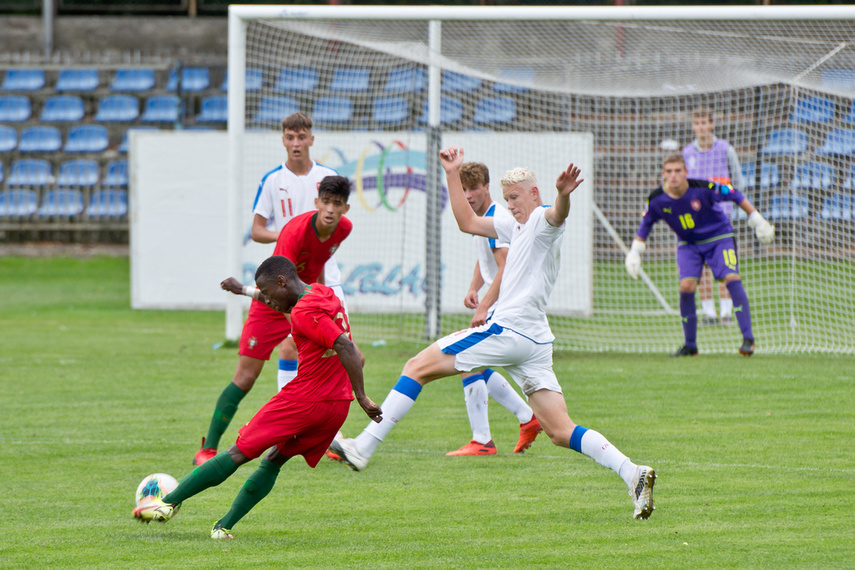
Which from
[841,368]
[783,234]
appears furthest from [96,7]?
[841,368]

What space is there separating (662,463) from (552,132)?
28.3 ft

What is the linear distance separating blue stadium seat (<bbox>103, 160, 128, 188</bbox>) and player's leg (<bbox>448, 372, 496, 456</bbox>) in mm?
19339

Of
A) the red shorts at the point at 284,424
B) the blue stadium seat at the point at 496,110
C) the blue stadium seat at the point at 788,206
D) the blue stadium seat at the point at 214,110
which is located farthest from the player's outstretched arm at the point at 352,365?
the blue stadium seat at the point at 214,110

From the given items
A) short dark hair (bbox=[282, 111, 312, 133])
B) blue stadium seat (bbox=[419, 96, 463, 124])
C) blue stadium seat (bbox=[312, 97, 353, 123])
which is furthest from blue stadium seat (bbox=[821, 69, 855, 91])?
blue stadium seat (bbox=[312, 97, 353, 123])

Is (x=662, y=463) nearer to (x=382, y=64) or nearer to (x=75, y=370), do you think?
(x=75, y=370)

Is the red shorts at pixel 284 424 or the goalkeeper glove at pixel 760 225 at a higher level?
the goalkeeper glove at pixel 760 225

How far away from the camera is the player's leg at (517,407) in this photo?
673cm

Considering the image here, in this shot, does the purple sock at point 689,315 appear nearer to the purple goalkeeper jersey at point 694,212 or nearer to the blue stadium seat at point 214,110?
the purple goalkeeper jersey at point 694,212

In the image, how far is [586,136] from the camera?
14.4 metres

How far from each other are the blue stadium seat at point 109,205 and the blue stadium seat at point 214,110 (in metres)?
2.65

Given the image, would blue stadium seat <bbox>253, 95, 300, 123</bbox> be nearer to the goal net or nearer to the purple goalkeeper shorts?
the goal net

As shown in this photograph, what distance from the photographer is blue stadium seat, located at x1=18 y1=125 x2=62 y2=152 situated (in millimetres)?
25266

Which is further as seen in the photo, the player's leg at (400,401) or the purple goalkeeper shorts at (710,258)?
the purple goalkeeper shorts at (710,258)

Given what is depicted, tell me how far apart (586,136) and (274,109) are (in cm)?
582
